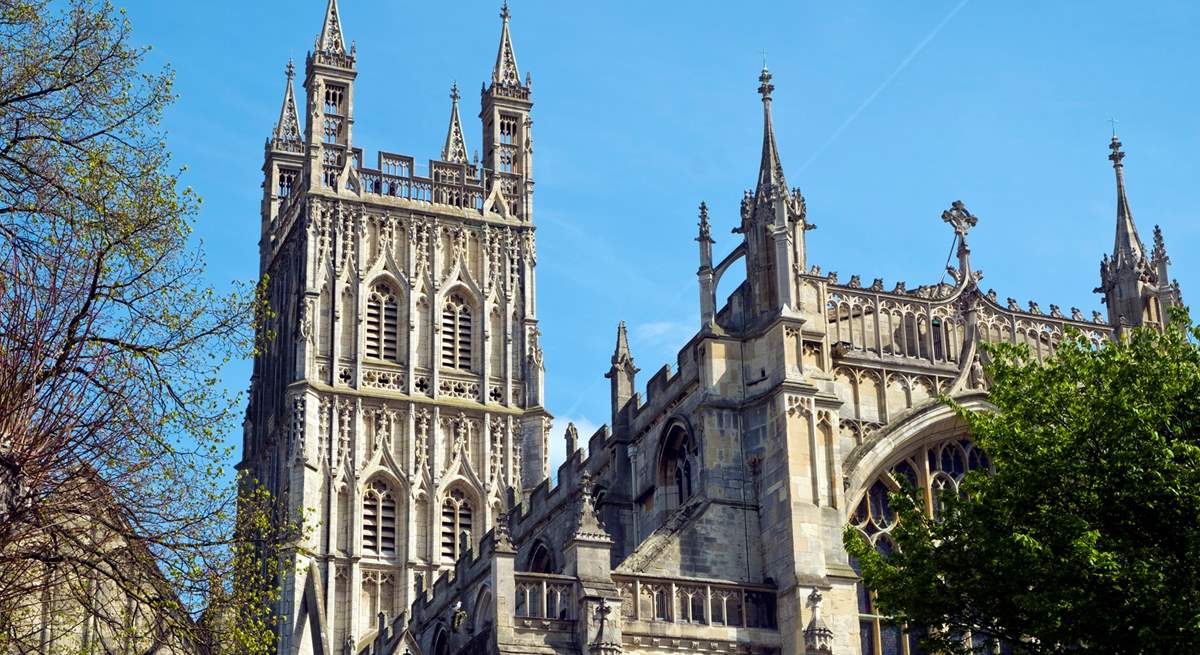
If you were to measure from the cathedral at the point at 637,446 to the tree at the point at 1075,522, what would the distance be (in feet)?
5.67

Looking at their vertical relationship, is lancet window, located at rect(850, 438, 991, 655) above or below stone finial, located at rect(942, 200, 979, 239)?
below

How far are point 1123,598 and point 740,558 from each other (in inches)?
396

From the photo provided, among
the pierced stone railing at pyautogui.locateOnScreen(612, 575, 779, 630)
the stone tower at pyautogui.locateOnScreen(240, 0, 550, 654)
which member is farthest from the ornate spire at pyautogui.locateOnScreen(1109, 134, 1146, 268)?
the stone tower at pyautogui.locateOnScreen(240, 0, 550, 654)

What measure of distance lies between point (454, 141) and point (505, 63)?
3.36 m

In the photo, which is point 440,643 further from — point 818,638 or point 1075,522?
point 1075,522

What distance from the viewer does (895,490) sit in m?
33.5

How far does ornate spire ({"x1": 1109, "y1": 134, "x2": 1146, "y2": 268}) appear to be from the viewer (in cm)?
3766

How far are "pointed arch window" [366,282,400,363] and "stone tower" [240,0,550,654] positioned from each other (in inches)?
1.7

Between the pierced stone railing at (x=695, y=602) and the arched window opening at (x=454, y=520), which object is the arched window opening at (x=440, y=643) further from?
the arched window opening at (x=454, y=520)

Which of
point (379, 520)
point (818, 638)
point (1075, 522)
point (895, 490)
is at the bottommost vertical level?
point (818, 638)

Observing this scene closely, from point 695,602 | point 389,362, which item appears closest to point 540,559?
point 695,602

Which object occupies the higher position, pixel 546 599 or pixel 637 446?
pixel 637 446

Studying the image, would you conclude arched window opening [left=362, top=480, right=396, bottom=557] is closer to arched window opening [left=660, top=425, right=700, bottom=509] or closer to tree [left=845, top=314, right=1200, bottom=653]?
arched window opening [left=660, top=425, right=700, bottom=509]

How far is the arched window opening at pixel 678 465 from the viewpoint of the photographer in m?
34.1
